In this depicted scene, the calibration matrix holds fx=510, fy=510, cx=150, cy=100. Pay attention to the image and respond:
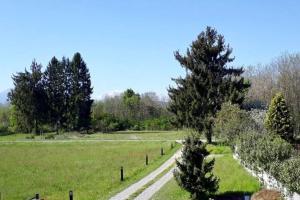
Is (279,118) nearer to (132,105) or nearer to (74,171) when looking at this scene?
(74,171)

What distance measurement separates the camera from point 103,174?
1368 inches

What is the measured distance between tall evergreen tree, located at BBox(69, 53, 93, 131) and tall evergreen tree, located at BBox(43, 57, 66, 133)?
5.14 ft

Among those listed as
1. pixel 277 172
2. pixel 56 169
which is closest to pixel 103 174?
pixel 56 169

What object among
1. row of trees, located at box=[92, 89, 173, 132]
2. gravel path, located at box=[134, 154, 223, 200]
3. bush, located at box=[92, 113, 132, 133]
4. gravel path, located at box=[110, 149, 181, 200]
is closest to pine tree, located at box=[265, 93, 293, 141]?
gravel path, located at box=[110, 149, 181, 200]

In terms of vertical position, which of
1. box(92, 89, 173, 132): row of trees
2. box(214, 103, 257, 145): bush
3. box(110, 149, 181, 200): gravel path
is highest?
box(92, 89, 173, 132): row of trees

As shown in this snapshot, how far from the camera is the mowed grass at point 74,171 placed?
28.1 metres

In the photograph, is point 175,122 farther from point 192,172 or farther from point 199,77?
point 192,172

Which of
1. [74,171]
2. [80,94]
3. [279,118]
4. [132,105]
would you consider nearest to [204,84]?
[279,118]

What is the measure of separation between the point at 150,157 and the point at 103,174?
1095cm

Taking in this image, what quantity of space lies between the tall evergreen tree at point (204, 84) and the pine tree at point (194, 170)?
31.4 metres

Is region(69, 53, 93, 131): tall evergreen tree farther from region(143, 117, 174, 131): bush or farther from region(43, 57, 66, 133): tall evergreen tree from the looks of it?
region(143, 117, 174, 131): bush

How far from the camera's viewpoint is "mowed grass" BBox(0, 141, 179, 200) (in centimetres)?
2808

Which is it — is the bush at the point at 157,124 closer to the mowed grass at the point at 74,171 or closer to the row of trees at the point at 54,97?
the row of trees at the point at 54,97

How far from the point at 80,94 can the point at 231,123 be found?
165ft
